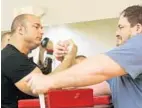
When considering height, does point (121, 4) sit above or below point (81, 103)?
above

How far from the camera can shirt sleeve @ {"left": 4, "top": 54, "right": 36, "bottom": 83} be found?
128 centimetres

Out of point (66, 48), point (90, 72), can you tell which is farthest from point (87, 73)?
point (66, 48)

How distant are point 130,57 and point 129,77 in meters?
0.13

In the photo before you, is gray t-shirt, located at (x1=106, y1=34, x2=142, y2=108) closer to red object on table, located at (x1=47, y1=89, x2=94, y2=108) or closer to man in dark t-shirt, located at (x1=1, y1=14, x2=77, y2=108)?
red object on table, located at (x1=47, y1=89, x2=94, y2=108)

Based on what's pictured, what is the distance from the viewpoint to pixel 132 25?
3.61 ft

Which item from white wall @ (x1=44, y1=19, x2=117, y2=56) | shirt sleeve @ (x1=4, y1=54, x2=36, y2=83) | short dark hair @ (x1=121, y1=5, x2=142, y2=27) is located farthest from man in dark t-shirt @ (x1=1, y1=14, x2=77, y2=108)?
white wall @ (x1=44, y1=19, x2=117, y2=56)

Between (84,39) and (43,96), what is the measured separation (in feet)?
4.23

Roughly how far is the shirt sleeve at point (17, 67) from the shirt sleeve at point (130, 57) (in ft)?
1.89

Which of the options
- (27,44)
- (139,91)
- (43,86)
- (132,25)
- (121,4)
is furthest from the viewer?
(121,4)

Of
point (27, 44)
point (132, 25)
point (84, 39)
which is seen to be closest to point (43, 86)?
point (132, 25)

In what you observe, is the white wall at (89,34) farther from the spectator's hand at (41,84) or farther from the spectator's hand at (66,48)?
the spectator's hand at (41,84)

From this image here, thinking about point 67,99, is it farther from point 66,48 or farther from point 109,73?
point 66,48

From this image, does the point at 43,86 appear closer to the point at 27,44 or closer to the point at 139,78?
the point at 139,78

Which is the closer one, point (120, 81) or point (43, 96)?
point (43, 96)
